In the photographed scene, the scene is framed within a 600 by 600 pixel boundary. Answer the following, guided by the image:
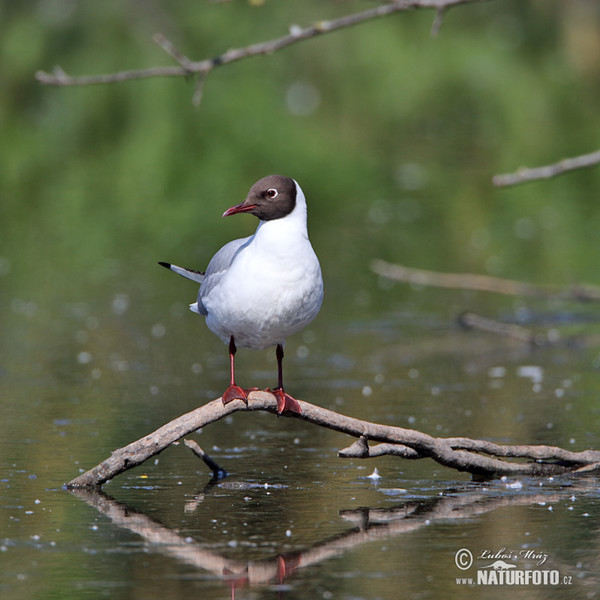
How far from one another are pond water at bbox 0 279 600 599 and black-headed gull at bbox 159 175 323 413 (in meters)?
0.66

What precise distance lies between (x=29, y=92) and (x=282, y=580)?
19116 mm

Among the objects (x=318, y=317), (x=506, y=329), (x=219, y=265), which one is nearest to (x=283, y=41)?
(x=219, y=265)

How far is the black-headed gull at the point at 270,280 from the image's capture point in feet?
18.2

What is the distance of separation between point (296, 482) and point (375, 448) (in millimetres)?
432

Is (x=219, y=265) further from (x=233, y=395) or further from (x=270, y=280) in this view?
(x=233, y=395)

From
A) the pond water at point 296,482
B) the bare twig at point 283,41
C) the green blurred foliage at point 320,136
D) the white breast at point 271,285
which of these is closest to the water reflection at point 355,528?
the pond water at point 296,482

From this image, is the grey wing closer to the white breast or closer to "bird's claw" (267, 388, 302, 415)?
the white breast

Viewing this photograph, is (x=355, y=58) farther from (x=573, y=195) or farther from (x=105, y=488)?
(x=105, y=488)

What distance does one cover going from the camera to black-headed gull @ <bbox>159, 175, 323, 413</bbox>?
5.56 m

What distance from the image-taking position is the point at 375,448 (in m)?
5.95

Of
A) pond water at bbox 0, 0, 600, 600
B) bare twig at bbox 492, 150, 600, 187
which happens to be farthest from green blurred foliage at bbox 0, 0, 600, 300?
bare twig at bbox 492, 150, 600, 187

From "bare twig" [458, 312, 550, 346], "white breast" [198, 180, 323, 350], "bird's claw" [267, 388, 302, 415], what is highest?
"bare twig" [458, 312, 550, 346]

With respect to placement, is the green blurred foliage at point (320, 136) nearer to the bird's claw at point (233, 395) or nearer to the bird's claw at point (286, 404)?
the bird's claw at point (286, 404)

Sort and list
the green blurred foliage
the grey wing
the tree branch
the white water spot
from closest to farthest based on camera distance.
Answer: the tree branch < the grey wing < the white water spot < the green blurred foliage
